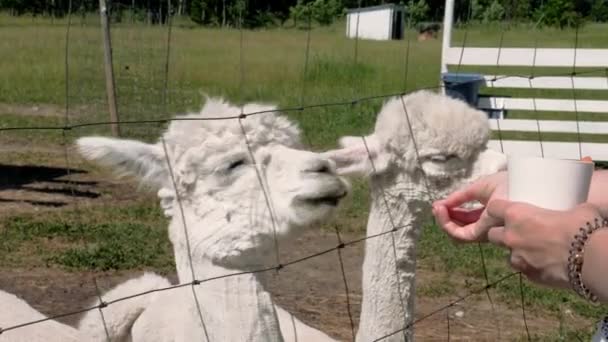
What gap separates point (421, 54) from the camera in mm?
24719

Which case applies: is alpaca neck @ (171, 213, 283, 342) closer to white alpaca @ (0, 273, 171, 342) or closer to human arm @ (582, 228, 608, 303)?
white alpaca @ (0, 273, 171, 342)

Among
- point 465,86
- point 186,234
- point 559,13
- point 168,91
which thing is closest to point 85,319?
point 186,234

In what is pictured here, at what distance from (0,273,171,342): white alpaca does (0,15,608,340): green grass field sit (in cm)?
87

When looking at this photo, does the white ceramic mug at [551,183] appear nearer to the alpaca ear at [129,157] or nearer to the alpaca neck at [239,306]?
the alpaca neck at [239,306]

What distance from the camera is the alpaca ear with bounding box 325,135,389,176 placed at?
11.2ft

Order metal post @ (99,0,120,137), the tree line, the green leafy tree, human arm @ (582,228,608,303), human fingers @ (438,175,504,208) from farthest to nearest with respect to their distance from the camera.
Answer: the green leafy tree, the tree line, metal post @ (99,0,120,137), human fingers @ (438,175,504,208), human arm @ (582,228,608,303)

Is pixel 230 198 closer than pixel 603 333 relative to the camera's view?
No

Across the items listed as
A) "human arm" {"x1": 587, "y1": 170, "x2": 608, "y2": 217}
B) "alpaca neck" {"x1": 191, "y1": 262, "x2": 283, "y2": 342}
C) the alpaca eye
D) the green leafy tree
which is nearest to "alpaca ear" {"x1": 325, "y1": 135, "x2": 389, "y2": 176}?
the alpaca eye

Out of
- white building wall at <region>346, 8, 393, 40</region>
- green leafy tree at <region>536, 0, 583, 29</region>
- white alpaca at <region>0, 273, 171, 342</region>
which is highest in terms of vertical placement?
green leafy tree at <region>536, 0, 583, 29</region>

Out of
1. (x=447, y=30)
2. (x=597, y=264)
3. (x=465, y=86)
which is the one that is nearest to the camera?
(x=597, y=264)

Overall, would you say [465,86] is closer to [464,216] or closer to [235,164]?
[235,164]

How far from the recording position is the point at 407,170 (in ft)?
11.8

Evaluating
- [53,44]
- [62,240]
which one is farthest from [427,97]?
[53,44]

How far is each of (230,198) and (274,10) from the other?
21.6m
